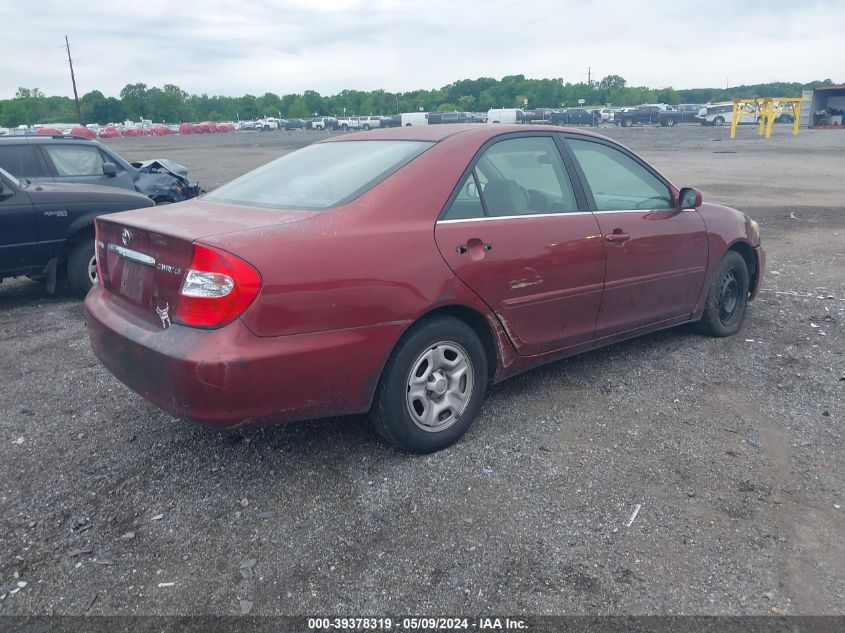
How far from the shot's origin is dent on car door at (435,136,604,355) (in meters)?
3.75

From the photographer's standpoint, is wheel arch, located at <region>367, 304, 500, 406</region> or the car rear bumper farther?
wheel arch, located at <region>367, 304, 500, 406</region>

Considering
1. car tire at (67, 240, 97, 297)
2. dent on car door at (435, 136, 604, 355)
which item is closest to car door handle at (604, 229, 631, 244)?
dent on car door at (435, 136, 604, 355)

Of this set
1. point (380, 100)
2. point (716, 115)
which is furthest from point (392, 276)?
point (380, 100)

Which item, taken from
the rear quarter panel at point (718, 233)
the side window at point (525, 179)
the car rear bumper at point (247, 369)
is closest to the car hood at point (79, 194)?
the car rear bumper at point (247, 369)

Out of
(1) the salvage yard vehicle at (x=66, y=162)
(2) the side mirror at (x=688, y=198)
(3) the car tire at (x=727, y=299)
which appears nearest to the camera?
(2) the side mirror at (x=688, y=198)

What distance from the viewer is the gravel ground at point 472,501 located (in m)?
2.72

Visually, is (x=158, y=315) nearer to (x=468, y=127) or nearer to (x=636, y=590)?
(x=468, y=127)

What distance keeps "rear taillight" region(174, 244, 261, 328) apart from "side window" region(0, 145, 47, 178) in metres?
7.01

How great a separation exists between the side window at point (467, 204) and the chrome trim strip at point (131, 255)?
1.46 meters

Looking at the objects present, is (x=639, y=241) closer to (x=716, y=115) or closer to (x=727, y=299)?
(x=727, y=299)

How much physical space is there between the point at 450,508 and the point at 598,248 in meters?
1.91

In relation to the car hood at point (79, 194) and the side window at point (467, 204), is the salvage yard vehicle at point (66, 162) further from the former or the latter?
the side window at point (467, 204)

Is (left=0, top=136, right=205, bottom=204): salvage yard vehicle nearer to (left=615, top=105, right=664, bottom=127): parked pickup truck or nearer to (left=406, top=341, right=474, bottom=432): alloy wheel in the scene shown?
(left=406, top=341, right=474, bottom=432): alloy wheel

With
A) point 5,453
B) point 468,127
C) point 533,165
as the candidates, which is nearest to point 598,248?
point 533,165
